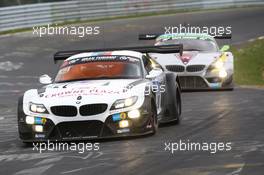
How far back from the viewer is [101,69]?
40.9 ft

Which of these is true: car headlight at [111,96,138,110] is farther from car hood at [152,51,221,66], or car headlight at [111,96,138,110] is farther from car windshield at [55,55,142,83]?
A: car hood at [152,51,221,66]

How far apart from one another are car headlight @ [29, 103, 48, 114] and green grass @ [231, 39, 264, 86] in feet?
42.4

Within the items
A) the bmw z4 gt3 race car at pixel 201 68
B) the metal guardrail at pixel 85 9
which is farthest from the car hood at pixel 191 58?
the metal guardrail at pixel 85 9

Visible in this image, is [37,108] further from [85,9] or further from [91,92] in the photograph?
[85,9]

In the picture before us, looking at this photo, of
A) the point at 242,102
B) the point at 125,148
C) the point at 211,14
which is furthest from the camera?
the point at 211,14

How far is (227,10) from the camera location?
42594mm

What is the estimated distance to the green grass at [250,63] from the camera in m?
25.1

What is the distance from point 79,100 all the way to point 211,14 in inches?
1182

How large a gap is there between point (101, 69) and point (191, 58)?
774 centimetres

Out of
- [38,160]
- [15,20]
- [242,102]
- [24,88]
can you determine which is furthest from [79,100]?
[15,20]

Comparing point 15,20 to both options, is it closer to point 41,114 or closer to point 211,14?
point 211,14

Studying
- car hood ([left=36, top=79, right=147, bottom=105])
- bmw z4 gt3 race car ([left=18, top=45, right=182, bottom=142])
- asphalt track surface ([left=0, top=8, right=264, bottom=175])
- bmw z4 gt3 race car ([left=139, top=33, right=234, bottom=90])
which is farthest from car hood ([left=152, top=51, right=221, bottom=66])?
car hood ([left=36, top=79, right=147, bottom=105])

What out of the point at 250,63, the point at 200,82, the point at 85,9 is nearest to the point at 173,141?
the point at 200,82

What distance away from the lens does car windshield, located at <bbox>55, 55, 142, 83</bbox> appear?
40.5 ft
